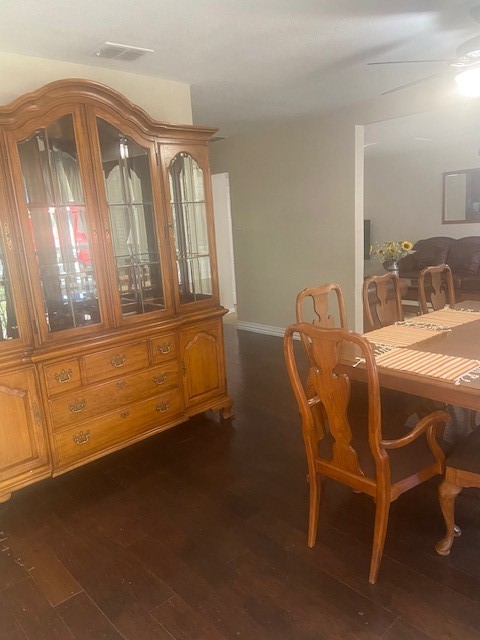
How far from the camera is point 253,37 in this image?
2.59 meters

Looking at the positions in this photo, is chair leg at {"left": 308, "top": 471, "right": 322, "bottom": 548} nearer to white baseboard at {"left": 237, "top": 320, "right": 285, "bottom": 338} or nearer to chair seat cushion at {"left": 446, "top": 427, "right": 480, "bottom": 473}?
chair seat cushion at {"left": 446, "top": 427, "right": 480, "bottom": 473}

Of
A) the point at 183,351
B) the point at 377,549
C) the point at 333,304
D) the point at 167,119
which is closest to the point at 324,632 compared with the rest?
the point at 377,549

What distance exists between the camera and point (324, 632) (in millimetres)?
1622

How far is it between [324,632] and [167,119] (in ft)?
10.7

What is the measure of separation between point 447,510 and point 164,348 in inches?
74.0

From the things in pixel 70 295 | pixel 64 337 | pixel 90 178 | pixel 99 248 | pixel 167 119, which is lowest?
pixel 64 337

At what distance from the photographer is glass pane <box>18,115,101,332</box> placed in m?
2.49

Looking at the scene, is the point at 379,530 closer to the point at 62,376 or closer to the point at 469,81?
the point at 62,376

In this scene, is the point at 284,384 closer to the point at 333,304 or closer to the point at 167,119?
the point at 333,304

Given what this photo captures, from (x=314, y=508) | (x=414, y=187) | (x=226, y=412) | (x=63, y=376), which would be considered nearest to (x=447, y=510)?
(x=314, y=508)

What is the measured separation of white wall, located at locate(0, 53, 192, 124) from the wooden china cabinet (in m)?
0.47

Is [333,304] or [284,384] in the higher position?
[333,304]

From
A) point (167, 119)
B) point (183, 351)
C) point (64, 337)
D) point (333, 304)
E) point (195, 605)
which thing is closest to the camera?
point (195, 605)

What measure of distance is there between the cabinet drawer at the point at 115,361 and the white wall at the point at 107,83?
156 cm
